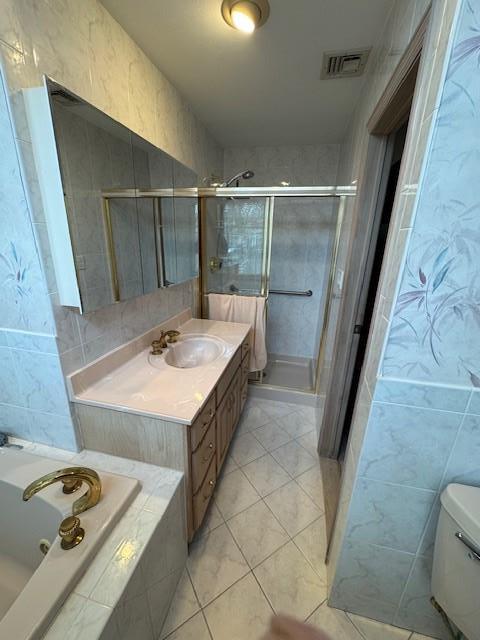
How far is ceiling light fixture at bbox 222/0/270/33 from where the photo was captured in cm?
98

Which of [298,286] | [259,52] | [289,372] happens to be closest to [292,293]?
[298,286]

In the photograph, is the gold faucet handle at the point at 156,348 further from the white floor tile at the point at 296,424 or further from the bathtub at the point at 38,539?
the white floor tile at the point at 296,424

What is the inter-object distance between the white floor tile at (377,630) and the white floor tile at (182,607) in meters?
0.65

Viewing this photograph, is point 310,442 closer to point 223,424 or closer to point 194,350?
point 223,424

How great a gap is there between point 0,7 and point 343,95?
165 cm

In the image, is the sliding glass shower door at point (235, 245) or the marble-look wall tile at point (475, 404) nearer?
the marble-look wall tile at point (475, 404)

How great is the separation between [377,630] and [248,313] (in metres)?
1.80

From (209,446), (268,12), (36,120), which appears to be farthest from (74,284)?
(268,12)

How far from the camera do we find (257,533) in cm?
135

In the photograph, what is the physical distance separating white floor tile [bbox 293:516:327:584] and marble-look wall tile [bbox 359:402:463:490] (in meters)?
0.73

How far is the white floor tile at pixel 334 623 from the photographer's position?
100 centimetres

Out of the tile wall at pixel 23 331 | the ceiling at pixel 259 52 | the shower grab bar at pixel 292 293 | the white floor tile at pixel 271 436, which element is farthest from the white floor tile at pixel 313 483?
the ceiling at pixel 259 52

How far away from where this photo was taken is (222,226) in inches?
92.2

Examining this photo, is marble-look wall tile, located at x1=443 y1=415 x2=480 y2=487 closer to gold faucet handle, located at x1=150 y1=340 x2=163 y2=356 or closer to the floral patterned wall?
the floral patterned wall
